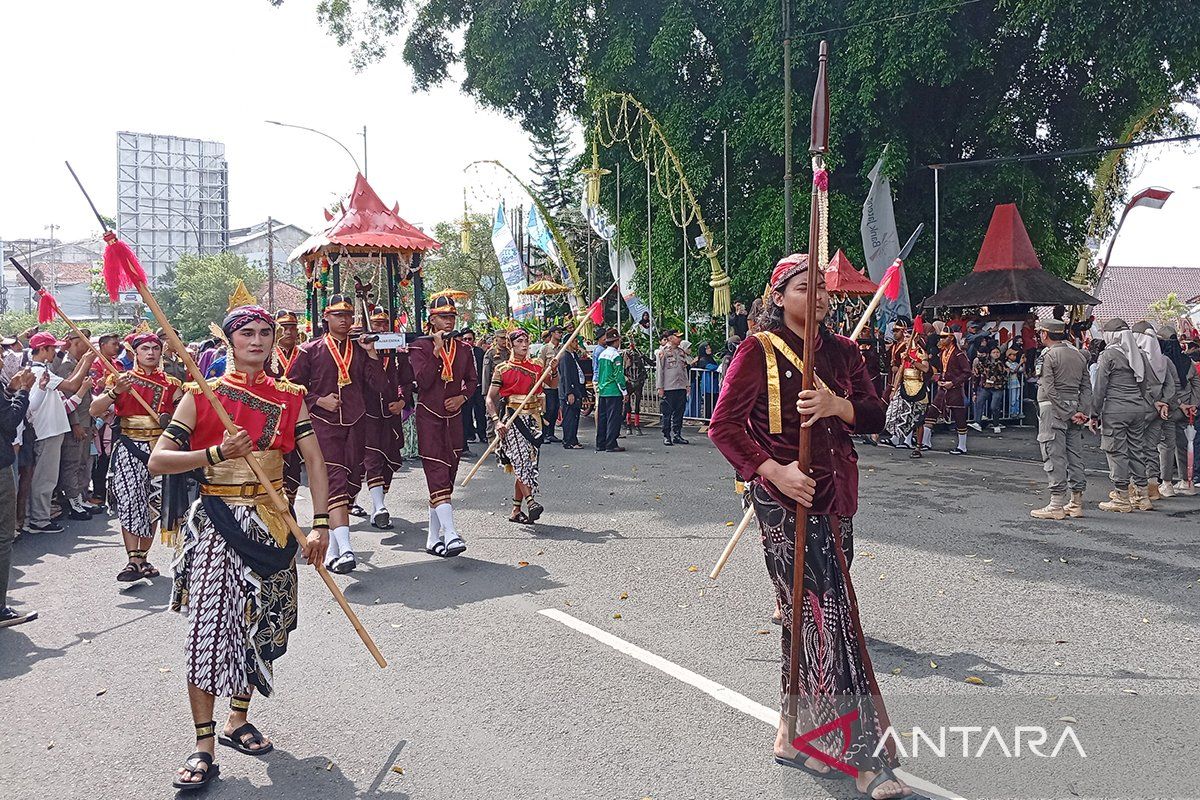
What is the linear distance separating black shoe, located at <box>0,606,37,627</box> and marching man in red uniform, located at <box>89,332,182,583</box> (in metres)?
0.92

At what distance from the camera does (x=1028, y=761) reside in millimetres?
4090

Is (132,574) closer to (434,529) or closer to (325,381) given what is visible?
(325,381)

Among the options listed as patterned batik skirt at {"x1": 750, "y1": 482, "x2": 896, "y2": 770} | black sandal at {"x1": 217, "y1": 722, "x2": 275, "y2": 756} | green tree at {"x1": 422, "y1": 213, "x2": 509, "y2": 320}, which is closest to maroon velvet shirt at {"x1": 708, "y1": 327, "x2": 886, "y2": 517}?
patterned batik skirt at {"x1": 750, "y1": 482, "x2": 896, "y2": 770}

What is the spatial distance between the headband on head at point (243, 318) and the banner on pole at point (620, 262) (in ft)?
60.2

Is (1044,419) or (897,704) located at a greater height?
(1044,419)

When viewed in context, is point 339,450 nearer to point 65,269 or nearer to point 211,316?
point 211,316

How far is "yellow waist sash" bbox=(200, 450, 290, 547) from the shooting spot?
432 cm

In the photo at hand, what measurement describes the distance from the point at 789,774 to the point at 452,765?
1.38 metres

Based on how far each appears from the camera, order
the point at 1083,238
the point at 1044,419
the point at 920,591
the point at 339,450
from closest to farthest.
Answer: the point at 920,591 → the point at 339,450 → the point at 1044,419 → the point at 1083,238

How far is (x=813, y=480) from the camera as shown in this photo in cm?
386

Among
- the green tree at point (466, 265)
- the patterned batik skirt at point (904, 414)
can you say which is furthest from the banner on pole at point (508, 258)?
the green tree at point (466, 265)

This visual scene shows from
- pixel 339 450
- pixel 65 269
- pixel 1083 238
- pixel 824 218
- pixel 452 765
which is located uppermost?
pixel 65 269

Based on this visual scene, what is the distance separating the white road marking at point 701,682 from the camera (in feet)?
12.7

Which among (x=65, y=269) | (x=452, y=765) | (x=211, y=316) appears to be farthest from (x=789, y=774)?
(x=65, y=269)
